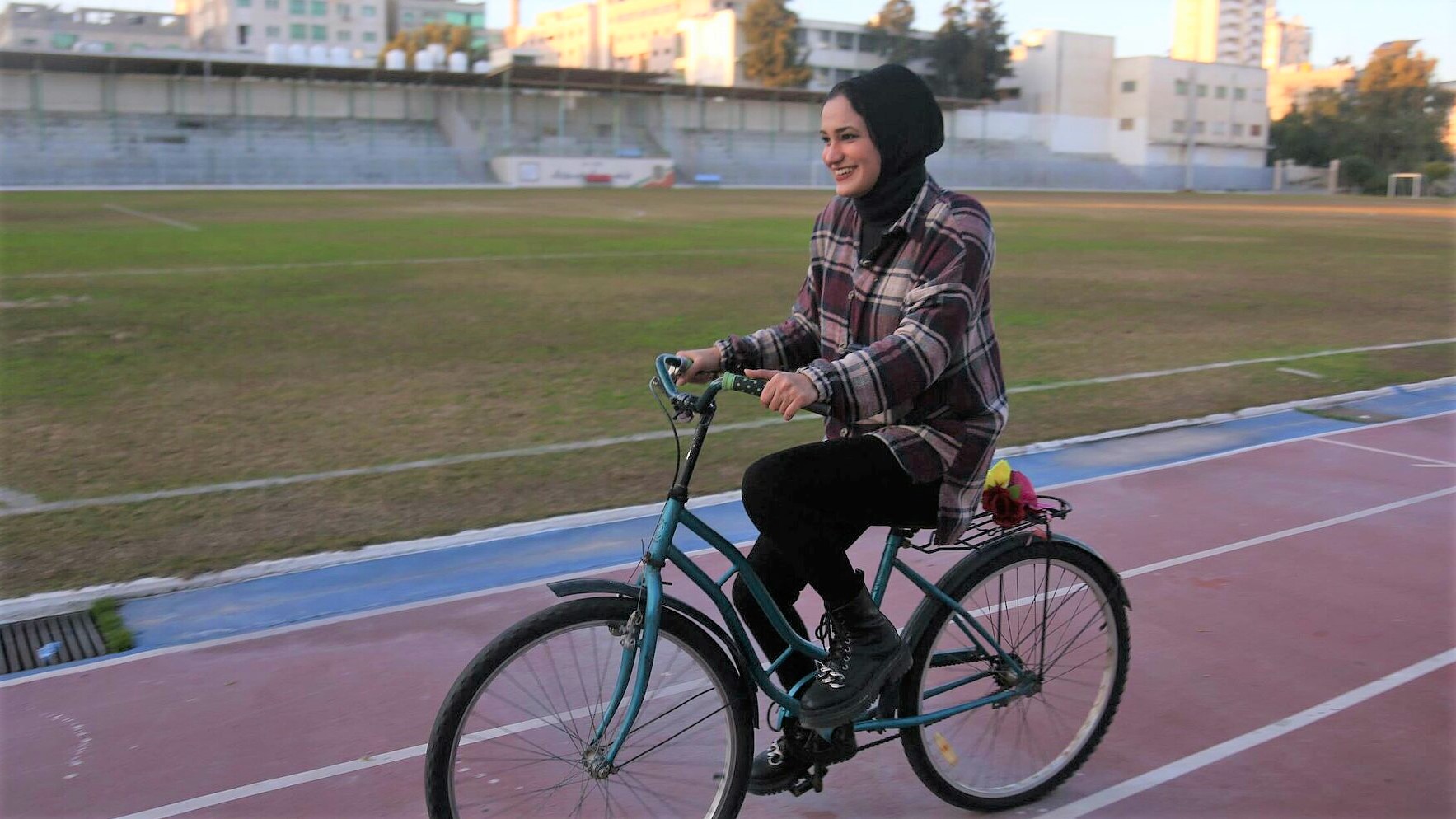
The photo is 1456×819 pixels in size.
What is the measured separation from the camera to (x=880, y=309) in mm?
3066

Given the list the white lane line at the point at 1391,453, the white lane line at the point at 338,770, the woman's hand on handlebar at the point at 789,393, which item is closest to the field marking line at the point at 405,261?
the white lane line at the point at 1391,453

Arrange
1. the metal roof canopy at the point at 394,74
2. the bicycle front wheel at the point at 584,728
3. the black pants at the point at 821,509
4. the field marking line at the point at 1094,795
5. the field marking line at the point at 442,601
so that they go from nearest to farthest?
1. the bicycle front wheel at the point at 584,728
2. the black pants at the point at 821,509
3. the field marking line at the point at 1094,795
4. the field marking line at the point at 442,601
5. the metal roof canopy at the point at 394,74

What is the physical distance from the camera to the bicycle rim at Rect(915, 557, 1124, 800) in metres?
3.38

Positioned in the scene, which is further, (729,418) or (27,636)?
(729,418)

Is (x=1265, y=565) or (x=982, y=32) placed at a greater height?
(x=982, y=32)

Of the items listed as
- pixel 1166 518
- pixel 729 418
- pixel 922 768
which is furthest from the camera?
pixel 729 418

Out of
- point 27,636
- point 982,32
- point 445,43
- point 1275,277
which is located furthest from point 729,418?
point 445,43

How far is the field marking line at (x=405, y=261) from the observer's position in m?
16.5

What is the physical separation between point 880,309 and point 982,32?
4143 inches

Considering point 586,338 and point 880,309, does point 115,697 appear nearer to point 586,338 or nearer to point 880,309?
point 880,309

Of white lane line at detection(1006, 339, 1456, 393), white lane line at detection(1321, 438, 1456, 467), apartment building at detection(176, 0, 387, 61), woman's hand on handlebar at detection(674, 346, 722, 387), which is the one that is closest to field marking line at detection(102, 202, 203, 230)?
white lane line at detection(1006, 339, 1456, 393)

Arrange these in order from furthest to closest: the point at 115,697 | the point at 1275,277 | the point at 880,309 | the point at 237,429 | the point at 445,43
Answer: the point at 445,43 < the point at 1275,277 < the point at 237,429 < the point at 115,697 < the point at 880,309

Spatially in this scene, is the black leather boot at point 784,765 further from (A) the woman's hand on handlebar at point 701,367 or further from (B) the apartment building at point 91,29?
(B) the apartment building at point 91,29

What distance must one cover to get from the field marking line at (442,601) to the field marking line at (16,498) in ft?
7.96
